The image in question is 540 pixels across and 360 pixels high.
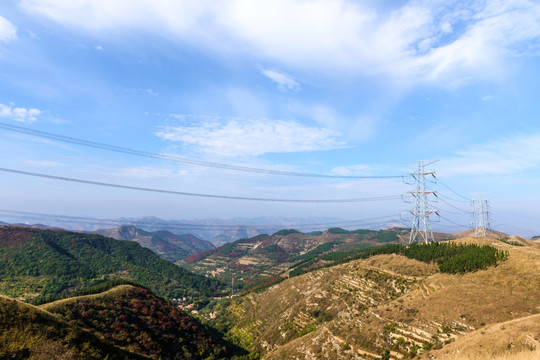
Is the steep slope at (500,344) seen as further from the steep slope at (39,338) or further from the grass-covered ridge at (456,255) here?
the steep slope at (39,338)

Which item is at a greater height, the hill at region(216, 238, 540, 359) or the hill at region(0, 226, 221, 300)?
the hill at region(216, 238, 540, 359)

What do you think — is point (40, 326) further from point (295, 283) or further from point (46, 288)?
point (46, 288)

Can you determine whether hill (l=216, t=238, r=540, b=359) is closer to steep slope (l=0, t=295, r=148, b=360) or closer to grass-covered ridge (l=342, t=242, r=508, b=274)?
grass-covered ridge (l=342, t=242, r=508, b=274)

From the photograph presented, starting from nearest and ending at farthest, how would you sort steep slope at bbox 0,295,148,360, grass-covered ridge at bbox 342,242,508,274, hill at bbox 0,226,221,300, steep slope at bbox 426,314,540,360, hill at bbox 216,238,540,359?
steep slope at bbox 0,295,148,360
steep slope at bbox 426,314,540,360
hill at bbox 216,238,540,359
grass-covered ridge at bbox 342,242,508,274
hill at bbox 0,226,221,300

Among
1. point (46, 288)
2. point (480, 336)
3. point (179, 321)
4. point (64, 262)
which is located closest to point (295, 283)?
point (179, 321)

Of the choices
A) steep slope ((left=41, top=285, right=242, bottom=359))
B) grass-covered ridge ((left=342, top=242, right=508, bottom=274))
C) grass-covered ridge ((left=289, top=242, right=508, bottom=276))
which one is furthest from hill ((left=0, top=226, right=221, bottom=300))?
grass-covered ridge ((left=342, top=242, right=508, bottom=274))

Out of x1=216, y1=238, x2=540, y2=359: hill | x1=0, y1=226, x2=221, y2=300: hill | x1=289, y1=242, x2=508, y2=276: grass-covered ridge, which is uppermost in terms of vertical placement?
x1=289, y1=242, x2=508, y2=276: grass-covered ridge
